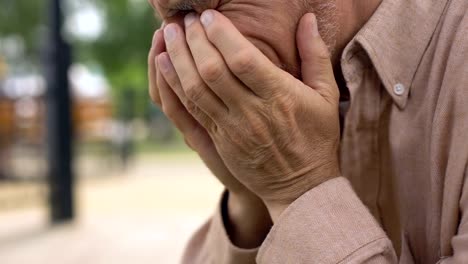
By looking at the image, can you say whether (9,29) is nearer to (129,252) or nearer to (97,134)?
(97,134)

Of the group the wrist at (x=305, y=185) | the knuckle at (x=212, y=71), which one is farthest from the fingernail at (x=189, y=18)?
the wrist at (x=305, y=185)

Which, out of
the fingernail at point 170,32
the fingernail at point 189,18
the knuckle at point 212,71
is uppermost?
the fingernail at point 189,18

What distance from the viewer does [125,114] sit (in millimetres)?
14125

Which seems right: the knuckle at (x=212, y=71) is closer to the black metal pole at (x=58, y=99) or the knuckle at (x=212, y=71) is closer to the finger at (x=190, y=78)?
the finger at (x=190, y=78)

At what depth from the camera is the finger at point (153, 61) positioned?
5.29 ft

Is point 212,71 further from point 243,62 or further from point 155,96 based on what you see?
point 155,96

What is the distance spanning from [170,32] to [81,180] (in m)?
9.66

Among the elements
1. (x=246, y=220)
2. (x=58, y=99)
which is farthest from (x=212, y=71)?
(x=58, y=99)

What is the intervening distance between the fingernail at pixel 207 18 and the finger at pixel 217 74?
23mm

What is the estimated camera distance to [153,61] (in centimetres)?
166

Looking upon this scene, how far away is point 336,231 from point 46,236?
5563 millimetres

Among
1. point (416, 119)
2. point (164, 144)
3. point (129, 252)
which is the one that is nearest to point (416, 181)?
point (416, 119)

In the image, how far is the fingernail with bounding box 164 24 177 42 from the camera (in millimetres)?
1495

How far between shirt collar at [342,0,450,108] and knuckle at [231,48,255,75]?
269mm
